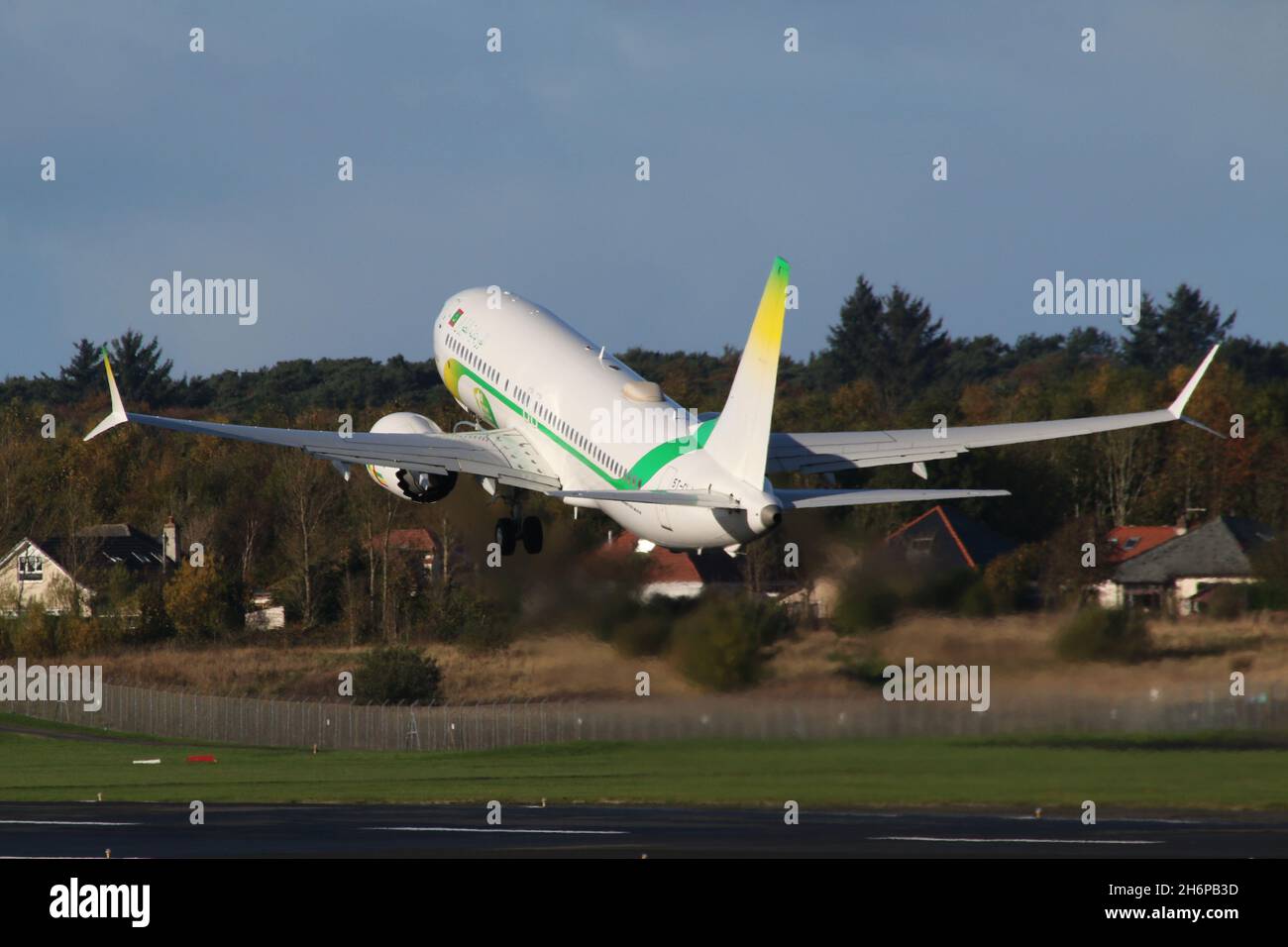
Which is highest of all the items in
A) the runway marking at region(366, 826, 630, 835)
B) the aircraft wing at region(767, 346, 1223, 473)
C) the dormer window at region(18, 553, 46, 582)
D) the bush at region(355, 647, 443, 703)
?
the aircraft wing at region(767, 346, 1223, 473)

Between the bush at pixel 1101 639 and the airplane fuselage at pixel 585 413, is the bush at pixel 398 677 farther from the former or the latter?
the bush at pixel 1101 639

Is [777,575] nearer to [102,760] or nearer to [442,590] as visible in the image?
[442,590]

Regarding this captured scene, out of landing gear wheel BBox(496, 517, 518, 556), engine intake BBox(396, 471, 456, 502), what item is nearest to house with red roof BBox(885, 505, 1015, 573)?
landing gear wheel BBox(496, 517, 518, 556)

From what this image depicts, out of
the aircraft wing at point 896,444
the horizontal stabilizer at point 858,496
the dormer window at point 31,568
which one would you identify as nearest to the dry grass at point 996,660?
the horizontal stabilizer at point 858,496

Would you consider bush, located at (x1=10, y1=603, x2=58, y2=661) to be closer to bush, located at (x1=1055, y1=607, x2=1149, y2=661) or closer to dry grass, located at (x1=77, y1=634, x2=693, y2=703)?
dry grass, located at (x1=77, y1=634, x2=693, y2=703)

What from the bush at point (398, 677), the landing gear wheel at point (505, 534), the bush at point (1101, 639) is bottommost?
the bush at point (398, 677)

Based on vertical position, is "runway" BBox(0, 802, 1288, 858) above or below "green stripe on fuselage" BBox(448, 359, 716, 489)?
below
